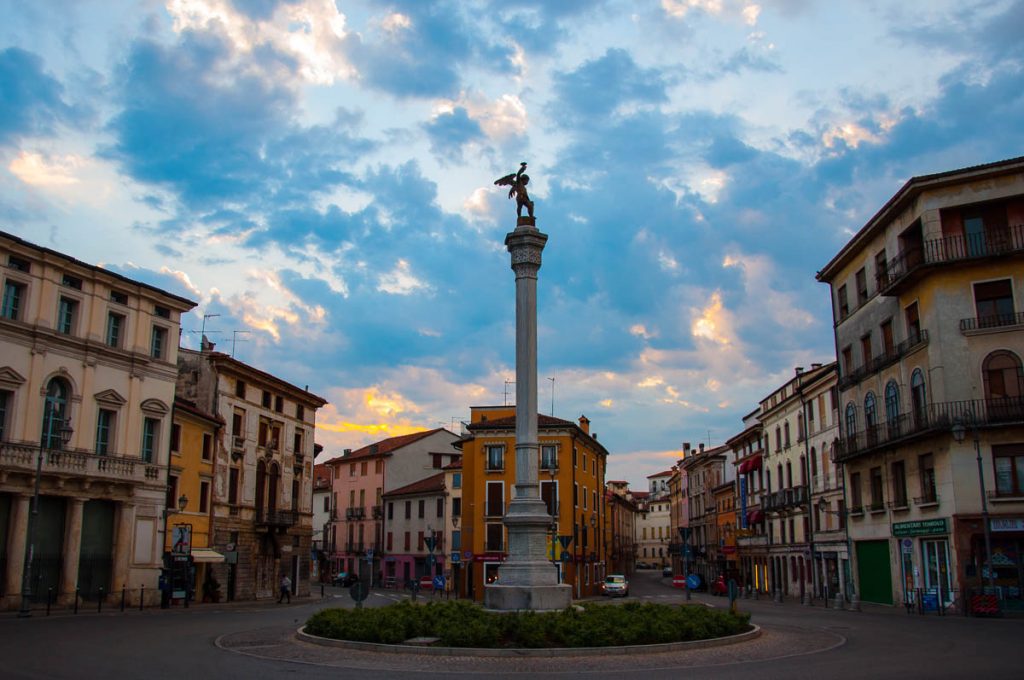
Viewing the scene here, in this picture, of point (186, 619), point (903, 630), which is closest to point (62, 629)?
point (186, 619)

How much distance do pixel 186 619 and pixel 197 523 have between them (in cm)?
1520

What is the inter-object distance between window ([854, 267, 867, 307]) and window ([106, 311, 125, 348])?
119 feet

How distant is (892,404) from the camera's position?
40094mm

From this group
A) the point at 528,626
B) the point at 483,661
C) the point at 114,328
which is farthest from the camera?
the point at 114,328

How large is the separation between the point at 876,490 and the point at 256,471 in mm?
35182

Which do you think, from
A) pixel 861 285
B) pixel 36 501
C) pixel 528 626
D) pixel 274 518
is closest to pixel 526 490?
pixel 528 626

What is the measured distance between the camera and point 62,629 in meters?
25.8

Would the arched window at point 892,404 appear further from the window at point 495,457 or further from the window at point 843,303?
the window at point 495,457

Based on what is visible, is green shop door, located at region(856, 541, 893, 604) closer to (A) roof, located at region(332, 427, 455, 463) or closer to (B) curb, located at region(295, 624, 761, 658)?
(B) curb, located at region(295, 624, 761, 658)

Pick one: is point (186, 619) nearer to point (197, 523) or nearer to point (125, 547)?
point (125, 547)

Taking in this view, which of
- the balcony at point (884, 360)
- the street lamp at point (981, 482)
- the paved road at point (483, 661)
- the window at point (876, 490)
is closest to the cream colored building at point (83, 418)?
the paved road at point (483, 661)

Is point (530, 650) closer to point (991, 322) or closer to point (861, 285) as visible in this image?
point (991, 322)

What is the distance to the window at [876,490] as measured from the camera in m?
41.9

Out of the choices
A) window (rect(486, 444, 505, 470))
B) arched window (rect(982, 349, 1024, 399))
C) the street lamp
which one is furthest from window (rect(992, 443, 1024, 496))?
window (rect(486, 444, 505, 470))
